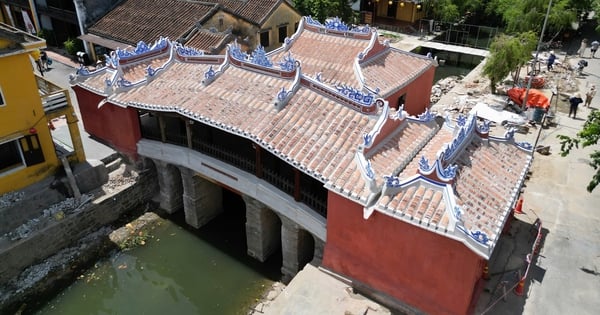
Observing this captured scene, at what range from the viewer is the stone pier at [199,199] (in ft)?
76.3

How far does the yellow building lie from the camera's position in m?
19.8

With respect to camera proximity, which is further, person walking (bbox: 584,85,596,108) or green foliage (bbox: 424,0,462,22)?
green foliage (bbox: 424,0,462,22)

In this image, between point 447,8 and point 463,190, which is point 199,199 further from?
point 447,8

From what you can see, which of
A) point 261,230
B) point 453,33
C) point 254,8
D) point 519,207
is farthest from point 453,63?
point 261,230

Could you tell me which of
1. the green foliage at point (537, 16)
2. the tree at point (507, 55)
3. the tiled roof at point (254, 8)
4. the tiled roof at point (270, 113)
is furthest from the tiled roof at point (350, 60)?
the green foliage at point (537, 16)

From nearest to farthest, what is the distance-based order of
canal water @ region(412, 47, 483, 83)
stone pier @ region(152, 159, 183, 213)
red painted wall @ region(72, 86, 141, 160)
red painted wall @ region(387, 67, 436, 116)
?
red painted wall @ region(72, 86, 141, 160) → stone pier @ region(152, 159, 183, 213) → red painted wall @ region(387, 67, 436, 116) → canal water @ region(412, 47, 483, 83)

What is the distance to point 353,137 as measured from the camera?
57.3ft

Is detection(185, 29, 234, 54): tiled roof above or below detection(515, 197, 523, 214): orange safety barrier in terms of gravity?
above

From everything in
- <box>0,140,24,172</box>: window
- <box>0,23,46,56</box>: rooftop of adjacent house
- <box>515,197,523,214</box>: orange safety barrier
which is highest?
<box>0,23,46,56</box>: rooftop of adjacent house

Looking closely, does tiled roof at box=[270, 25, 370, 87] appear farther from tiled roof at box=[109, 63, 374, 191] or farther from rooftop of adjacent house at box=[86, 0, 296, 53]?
rooftop of adjacent house at box=[86, 0, 296, 53]

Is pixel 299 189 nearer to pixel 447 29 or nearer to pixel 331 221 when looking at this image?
pixel 331 221

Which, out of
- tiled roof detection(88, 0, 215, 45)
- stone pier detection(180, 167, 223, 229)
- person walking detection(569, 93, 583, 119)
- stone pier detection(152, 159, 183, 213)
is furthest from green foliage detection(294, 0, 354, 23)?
stone pier detection(180, 167, 223, 229)

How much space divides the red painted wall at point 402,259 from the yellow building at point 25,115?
14674 mm

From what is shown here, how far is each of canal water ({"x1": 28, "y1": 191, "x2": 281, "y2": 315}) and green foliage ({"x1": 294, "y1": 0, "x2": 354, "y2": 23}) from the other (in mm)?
32439
